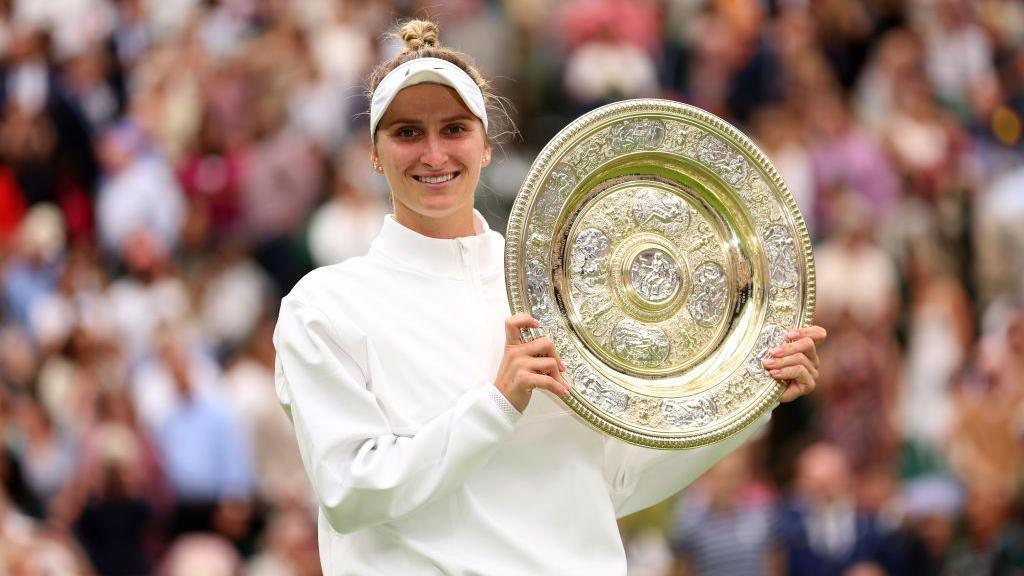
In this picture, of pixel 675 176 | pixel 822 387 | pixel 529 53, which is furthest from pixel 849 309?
pixel 675 176

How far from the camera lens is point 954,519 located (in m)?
9.94

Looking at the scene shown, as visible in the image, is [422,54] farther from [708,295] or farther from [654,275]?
[708,295]

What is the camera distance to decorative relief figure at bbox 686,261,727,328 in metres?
4.62

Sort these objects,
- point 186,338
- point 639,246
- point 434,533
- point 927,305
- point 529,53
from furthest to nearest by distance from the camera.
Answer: point 529,53
point 927,305
point 186,338
point 639,246
point 434,533

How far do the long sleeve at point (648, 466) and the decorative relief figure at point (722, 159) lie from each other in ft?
1.89

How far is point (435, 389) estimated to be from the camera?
4.26 m

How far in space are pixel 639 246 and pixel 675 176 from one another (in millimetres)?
202

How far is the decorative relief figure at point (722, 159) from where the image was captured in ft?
15.1

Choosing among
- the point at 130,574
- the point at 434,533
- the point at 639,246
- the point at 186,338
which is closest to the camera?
the point at 434,533

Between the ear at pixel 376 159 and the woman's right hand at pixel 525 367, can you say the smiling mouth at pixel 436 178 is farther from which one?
the woman's right hand at pixel 525 367

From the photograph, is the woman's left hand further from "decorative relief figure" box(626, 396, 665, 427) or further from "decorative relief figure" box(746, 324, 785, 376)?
"decorative relief figure" box(626, 396, 665, 427)

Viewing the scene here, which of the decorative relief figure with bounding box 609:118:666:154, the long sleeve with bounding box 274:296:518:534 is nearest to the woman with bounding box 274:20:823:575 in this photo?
the long sleeve with bounding box 274:296:518:534

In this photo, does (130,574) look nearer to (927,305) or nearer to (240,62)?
(240,62)

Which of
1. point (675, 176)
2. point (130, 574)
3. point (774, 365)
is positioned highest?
point (675, 176)
